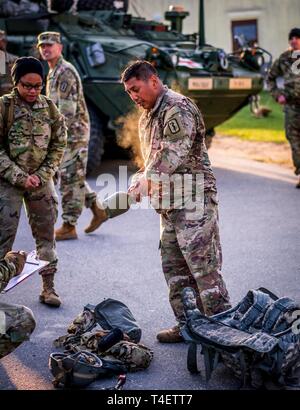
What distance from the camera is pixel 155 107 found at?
191 inches

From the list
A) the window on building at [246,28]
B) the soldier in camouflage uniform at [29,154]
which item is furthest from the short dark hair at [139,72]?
the window on building at [246,28]

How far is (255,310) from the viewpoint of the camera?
4676 mm

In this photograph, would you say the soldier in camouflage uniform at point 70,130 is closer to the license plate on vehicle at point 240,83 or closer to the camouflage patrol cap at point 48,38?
the camouflage patrol cap at point 48,38

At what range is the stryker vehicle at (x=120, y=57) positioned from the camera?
11391 millimetres

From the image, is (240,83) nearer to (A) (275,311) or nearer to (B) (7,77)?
(B) (7,77)

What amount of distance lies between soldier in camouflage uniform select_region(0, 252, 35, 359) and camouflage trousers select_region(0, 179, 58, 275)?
1189mm

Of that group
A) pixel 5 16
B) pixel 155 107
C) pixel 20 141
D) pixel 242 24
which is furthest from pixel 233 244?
pixel 242 24

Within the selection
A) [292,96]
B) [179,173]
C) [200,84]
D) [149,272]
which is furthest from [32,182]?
[200,84]

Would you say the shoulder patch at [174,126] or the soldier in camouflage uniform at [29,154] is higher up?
the shoulder patch at [174,126]

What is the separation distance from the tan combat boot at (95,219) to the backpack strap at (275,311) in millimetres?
4070

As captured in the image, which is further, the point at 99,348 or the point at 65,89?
the point at 65,89

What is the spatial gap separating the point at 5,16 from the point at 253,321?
9045mm

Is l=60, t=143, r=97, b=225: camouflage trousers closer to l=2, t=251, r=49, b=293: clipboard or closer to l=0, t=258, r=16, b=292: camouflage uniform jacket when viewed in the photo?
l=2, t=251, r=49, b=293: clipboard

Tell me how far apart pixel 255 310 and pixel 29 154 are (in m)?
2.03
